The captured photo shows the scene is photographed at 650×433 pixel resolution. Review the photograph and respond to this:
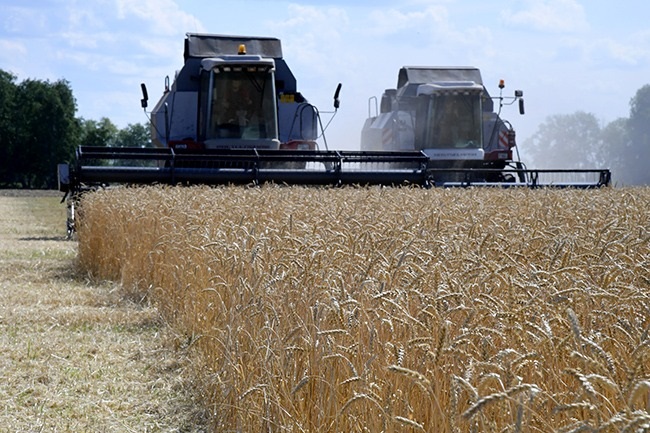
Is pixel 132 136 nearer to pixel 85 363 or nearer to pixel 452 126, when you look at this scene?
pixel 452 126

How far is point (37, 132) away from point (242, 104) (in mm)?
43591

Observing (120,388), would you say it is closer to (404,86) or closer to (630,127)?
(404,86)

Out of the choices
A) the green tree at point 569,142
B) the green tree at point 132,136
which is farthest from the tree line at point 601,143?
the green tree at point 132,136

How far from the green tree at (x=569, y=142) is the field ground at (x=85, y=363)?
98223mm

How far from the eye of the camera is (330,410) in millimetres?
3428

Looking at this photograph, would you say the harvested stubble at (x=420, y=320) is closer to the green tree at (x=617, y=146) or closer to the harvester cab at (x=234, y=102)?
the harvester cab at (x=234, y=102)

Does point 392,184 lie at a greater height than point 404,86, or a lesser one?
lesser

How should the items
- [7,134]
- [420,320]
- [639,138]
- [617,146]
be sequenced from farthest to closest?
[617,146] → [639,138] → [7,134] → [420,320]

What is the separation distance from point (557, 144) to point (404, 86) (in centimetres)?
9127

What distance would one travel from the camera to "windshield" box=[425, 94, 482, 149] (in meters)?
20.6

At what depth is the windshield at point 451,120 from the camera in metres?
20.6

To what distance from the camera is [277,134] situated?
16906mm

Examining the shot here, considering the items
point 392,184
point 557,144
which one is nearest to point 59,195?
point 392,184

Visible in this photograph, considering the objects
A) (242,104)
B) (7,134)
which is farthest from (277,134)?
(7,134)
